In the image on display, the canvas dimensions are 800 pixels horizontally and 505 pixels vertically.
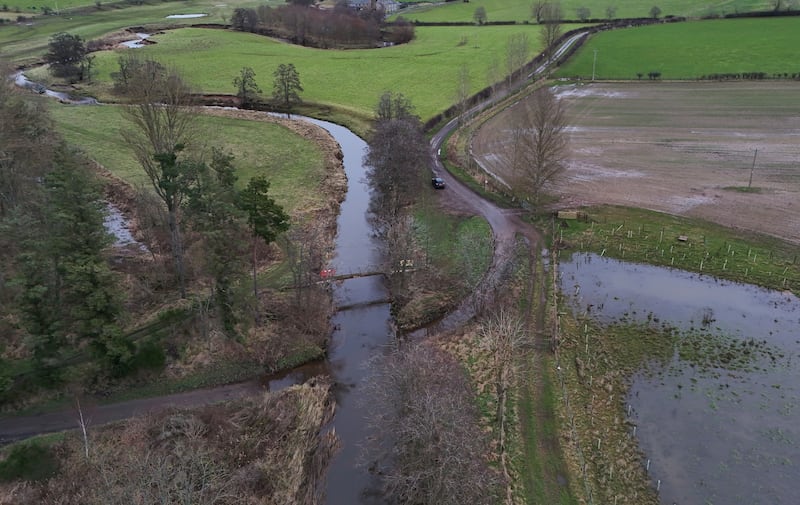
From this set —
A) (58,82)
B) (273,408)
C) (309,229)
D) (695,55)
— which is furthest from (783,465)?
(58,82)

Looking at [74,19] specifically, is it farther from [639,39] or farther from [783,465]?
[783,465]

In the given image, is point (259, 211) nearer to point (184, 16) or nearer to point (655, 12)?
point (655, 12)

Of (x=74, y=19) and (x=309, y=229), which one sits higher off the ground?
(x=74, y=19)

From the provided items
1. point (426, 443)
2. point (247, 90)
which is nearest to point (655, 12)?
point (247, 90)

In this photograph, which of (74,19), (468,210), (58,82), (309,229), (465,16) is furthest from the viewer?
(465,16)

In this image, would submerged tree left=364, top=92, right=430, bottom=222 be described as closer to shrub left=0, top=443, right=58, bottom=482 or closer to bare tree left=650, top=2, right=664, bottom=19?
shrub left=0, top=443, right=58, bottom=482
